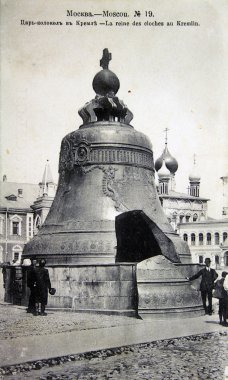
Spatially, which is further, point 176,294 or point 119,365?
point 176,294

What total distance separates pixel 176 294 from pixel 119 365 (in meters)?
3.88

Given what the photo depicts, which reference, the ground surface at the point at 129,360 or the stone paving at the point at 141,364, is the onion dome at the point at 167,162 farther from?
the stone paving at the point at 141,364

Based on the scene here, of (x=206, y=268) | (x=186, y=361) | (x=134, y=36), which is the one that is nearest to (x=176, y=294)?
(x=206, y=268)

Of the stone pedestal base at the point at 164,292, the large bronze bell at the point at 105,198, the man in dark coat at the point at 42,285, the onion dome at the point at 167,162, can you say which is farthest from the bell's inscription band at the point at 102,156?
the onion dome at the point at 167,162

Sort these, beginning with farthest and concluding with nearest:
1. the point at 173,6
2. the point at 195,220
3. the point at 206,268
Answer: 1. the point at 195,220
2. the point at 206,268
3. the point at 173,6

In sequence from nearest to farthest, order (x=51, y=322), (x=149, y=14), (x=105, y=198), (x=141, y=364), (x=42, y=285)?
(x=141, y=364), (x=51, y=322), (x=149, y=14), (x=42, y=285), (x=105, y=198)

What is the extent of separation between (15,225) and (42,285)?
4563 centimetres

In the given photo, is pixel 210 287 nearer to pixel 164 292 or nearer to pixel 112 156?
pixel 164 292

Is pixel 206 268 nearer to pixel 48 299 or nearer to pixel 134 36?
pixel 48 299

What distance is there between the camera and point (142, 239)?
11.1 meters

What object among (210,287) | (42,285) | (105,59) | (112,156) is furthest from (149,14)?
(210,287)

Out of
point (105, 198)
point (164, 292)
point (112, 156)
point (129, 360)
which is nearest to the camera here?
point (129, 360)

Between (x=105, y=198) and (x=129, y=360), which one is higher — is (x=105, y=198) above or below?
above

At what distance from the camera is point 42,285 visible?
30.6ft
